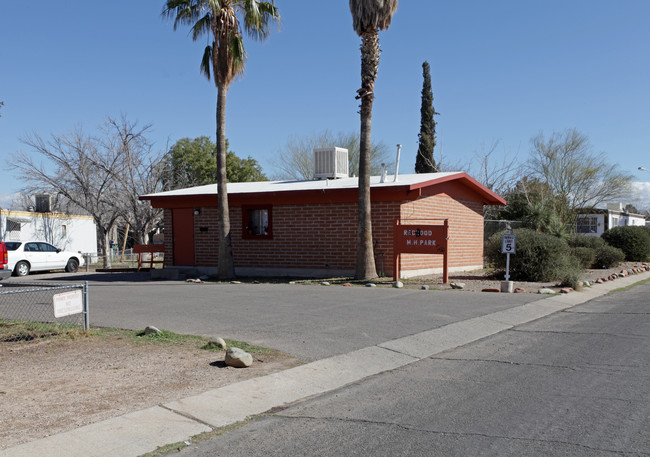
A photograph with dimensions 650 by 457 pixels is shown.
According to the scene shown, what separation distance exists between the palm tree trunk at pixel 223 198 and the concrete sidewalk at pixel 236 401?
1064cm

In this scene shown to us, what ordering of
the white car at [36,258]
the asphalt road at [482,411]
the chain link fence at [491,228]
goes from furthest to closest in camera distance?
the chain link fence at [491,228], the white car at [36,258], the asphalt road at [482,411]

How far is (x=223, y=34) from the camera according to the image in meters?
18.2

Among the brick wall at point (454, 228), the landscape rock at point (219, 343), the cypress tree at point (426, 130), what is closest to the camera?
the landscape rock at point (219, 343)

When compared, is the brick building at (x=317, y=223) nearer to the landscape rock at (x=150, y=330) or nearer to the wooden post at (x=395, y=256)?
the wooden post at (x=395, y=256)

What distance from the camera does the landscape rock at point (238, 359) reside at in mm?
7031

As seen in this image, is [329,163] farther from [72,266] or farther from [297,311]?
[72,266]

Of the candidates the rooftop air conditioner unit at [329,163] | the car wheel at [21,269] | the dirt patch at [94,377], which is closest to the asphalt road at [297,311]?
the dirt patch at [94,377]

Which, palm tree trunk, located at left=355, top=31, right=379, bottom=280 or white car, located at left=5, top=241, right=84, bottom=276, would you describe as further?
white car, located at left=5, top=241, right=84, bottom=276

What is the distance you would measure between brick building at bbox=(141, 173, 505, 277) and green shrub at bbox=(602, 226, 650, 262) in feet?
32.3

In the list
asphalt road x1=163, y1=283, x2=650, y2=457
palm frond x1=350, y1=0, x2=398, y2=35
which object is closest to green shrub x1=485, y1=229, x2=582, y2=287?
palm frond x1=350, y1=0, x2=398, y2=35

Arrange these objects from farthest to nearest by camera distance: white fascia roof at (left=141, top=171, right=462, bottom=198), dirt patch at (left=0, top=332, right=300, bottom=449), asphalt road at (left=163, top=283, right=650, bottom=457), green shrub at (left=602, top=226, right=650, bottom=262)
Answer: green shrub at (left=602, top=226, right=650, bottom=262) → white fascia roof at (left=141, top=171, right=462, bottom=198) → dirt patch at (left=0, top=332, right=300, bottom=449) → asphalt road at (left=163, top=283, right=650, bottom=457)

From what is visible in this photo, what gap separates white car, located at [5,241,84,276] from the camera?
23381mm

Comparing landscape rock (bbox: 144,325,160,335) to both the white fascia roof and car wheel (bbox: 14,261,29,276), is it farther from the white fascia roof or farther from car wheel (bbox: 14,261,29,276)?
car wheel (bbox: 14,261,29,276)

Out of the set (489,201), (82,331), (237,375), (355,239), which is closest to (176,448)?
(237,375)
